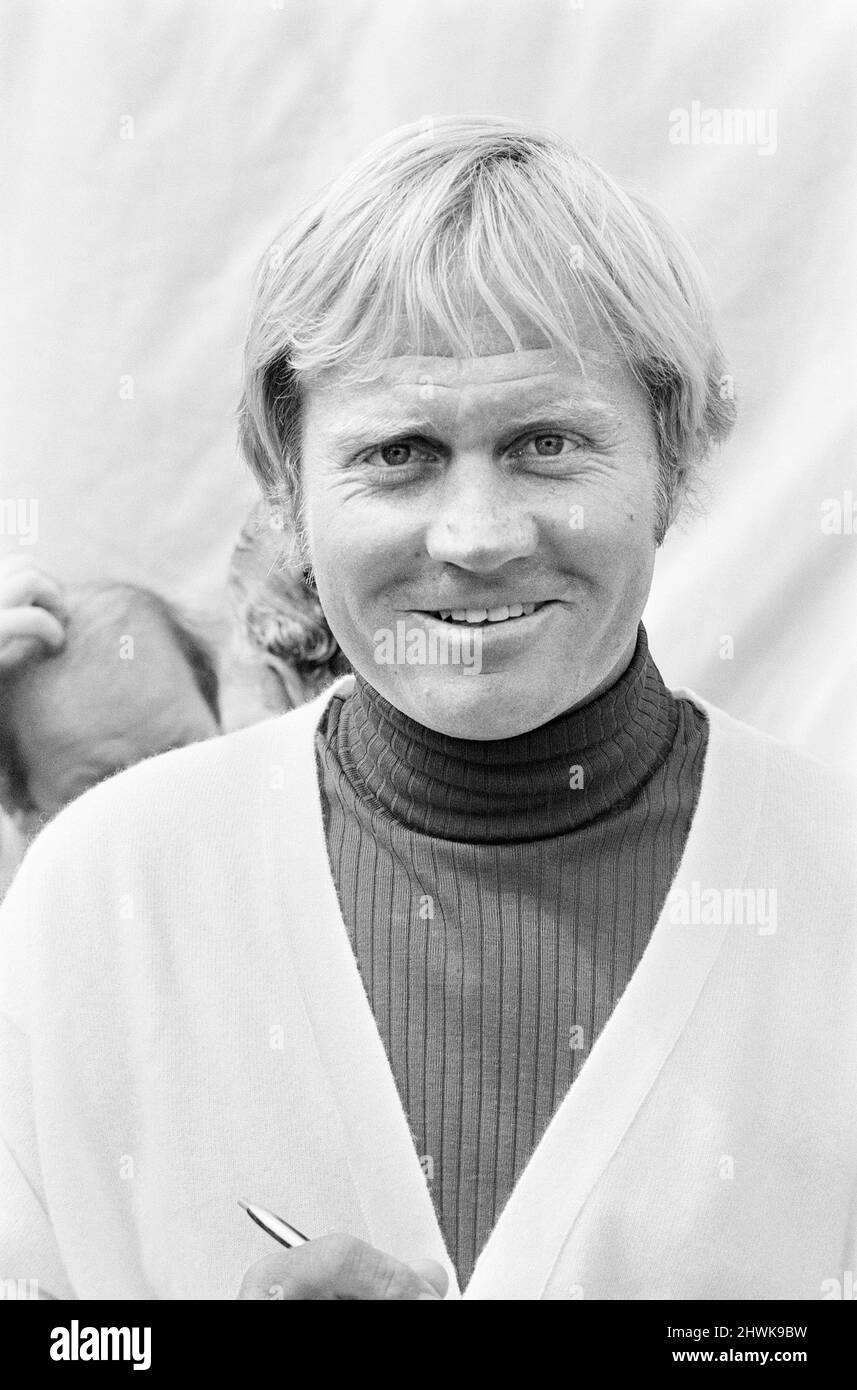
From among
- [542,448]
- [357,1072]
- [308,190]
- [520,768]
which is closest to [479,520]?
[542,448]

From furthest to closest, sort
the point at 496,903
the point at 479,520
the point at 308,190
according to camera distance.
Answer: the point at 308,190 < the point at 496,903 < the point at 479,520

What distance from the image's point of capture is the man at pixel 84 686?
3.94ft

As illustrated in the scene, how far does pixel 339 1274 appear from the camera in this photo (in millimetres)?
817

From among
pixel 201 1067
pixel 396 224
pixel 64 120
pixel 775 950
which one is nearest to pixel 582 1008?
pixel 775 950

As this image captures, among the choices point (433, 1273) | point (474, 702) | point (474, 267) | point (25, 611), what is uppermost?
point (474, 267)

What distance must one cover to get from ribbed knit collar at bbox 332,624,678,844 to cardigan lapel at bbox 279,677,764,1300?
0.06 meters

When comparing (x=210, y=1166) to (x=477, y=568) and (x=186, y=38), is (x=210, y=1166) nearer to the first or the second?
(x=477, y=568)

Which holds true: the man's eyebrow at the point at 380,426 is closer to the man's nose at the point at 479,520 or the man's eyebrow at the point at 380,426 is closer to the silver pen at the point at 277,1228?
the man's nose at the point at 479,520

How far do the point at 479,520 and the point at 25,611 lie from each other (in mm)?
541

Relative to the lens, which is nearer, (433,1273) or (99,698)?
(433,1273)

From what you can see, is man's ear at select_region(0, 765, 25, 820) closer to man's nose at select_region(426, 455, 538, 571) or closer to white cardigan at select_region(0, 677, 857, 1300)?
white cardigan at select_region(0, 677, 857, 1300)

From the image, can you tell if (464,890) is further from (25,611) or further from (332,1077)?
(25,611)

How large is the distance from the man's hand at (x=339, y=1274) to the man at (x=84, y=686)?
50cm

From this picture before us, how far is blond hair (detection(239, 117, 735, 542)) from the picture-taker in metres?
0.81
